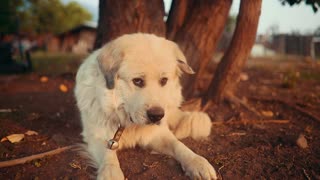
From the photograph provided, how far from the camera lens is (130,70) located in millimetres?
3059

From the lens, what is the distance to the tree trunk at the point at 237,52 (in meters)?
4.48

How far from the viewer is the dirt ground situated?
9.65ft

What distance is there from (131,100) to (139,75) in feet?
0.81

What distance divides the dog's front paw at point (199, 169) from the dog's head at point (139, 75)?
481 mm

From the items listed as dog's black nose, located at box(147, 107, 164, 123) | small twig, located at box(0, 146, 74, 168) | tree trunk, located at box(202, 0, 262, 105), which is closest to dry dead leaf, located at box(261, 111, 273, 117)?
tree trunk, located at box(202, 0, 262, 105)

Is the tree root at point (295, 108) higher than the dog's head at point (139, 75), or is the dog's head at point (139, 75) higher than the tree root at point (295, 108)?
the dog's head at point (139, 75)

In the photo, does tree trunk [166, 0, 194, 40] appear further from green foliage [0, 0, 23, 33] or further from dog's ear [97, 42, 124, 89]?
green foliage [0, 0, 23, 33]

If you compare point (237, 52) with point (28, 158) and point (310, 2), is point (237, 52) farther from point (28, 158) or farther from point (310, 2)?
point (28, 158)

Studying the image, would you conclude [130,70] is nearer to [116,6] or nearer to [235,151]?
[235,151]

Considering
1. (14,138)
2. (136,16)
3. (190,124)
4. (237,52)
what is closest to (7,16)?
(136,16)

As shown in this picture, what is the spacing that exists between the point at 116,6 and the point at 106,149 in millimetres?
2517

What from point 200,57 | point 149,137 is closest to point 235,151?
point 149,137

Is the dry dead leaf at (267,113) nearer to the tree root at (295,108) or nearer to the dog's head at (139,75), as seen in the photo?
the tree root at (295,108)

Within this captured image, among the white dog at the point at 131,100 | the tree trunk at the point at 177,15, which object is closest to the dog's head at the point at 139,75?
the white dog at the point at 131,100
